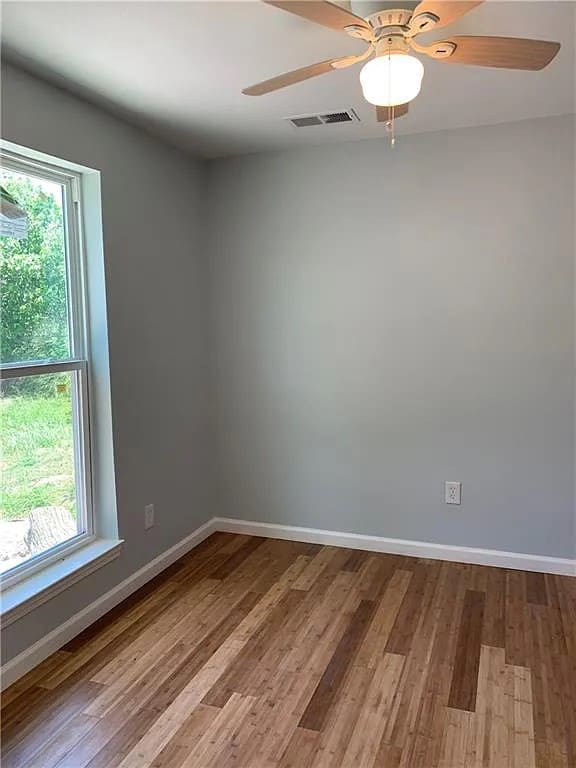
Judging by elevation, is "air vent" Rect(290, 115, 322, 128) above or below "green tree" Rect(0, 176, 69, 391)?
above

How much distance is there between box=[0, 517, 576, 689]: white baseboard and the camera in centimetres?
238

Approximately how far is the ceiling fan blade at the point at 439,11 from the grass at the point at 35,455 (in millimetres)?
1942

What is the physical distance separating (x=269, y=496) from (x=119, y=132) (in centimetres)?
222

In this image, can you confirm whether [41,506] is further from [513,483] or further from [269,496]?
[513,483]

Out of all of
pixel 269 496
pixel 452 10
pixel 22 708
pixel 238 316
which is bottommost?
pixel 22 708

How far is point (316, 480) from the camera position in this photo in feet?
11.7

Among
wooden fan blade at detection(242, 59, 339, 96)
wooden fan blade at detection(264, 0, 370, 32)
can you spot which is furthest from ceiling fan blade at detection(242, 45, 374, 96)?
wooden fan blade at detection(264, 0, 370, 32)

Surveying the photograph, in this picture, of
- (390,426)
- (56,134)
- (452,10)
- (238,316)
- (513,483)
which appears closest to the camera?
(452,10)

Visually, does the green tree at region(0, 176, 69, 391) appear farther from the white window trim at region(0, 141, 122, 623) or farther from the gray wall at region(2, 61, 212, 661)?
the gray wall at region(2, 61, 212, 661)

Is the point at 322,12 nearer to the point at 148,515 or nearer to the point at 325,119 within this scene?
the point at 325,119

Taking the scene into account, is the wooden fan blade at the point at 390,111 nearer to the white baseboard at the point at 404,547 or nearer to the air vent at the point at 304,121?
the air vent at the point at 304,121

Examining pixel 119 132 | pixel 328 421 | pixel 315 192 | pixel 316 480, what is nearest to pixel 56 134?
pixel 119 132

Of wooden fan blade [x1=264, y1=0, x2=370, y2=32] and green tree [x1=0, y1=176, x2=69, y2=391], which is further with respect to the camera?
green tree [x1=0, y1=176, x2=69, y2=391]

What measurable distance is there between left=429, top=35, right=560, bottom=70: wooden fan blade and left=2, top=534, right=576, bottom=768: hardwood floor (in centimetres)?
212
